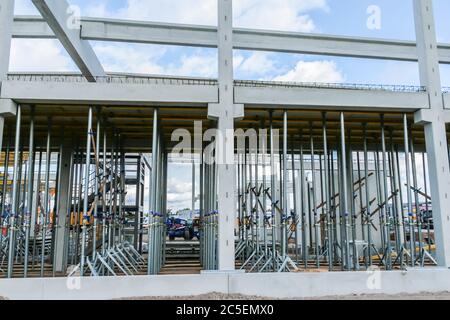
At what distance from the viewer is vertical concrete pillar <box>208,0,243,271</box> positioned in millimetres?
8203

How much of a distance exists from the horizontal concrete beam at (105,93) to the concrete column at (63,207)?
3509mm

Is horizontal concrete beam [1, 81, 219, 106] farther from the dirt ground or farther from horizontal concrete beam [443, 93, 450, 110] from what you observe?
horizontal concrete beam [443, 93, 450, 110]

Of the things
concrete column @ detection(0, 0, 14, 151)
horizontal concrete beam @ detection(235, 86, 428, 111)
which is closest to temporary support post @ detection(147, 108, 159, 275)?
horizontal concrete beam @ detection(235, 86, 428, 111)

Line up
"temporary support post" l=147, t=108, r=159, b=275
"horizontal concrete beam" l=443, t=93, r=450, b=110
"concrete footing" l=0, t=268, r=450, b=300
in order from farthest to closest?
"horizontal concrete beam" l=443, t=93, r=450, b=110, "temporary support post" l=147, t=108, r=159, b=275, "concrete footing" l=0, t=268, r=450, b=300

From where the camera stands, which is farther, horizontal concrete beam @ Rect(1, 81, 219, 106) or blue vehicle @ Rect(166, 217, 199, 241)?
blue vehicle @ Rect(166, 217, 199, 241)

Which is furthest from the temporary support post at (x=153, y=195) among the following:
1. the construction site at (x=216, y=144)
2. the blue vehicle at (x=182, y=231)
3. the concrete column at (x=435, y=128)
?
the blue vehicle at (x=182, y=231)

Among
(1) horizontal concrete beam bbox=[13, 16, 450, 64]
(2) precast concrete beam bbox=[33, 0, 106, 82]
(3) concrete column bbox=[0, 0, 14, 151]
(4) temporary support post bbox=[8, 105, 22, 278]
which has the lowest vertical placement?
(4) temporary support post bbox=[8, 105, 22, 278]

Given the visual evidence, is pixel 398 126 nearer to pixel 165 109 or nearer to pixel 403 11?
pixel 403 11

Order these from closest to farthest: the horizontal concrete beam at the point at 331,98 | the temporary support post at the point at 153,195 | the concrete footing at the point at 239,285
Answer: the concrete footing at the point at 239,285
the temporary support post at the point at 153,195
the horizontal concrete beam at the point at 331,98

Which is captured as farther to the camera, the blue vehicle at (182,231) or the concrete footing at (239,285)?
the blue vehicle at (182,231)

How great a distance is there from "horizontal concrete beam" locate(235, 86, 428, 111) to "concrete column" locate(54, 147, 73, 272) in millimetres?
5920

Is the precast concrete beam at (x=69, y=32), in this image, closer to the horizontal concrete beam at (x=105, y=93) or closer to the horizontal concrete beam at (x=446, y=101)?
the horizontal concrete beam at (x=105, y=93)

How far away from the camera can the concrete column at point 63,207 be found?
36.1ft

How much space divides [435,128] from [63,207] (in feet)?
32.5
